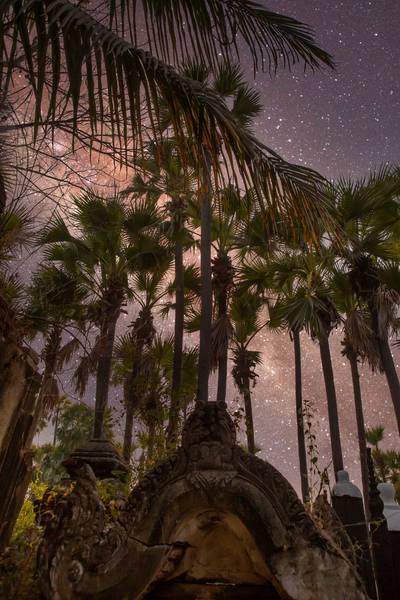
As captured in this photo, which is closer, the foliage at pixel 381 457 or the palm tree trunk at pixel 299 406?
the palm tree trunk at pixel 299 406

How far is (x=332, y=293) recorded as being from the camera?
1180 centimetres

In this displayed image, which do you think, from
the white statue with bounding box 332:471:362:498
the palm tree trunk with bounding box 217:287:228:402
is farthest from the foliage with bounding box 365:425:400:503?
the white statue with bounding box 332:471:362:498

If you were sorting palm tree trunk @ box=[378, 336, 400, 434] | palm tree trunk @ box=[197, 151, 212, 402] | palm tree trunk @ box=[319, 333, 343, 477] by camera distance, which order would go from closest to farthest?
palm tree trunk @ box=[197, 151, 212, 402]
palm tree trunk @ box=[378, 336, 400, 434]
palm tree trunk @ box=[319, 333, 343, 477]

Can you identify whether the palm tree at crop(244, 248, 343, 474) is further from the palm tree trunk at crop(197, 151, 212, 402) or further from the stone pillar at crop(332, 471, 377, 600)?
the stone pillar at crop(332, 471, 377, 600)

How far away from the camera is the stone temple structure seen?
1703mm

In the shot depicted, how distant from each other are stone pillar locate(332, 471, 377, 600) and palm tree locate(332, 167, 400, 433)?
6362mm

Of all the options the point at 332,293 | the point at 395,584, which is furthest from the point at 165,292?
the point at 395,584

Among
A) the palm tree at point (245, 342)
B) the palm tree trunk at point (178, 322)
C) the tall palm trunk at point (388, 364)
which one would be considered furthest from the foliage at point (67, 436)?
the tall palm trunk at point (388, 364)

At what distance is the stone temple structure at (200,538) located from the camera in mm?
1703

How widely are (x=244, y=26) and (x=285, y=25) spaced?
9.3 inches

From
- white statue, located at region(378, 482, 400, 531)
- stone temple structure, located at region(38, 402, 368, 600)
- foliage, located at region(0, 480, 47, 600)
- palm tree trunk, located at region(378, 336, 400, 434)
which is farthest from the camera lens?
palm tree trunk, located at region(378, 336, 400, 434)

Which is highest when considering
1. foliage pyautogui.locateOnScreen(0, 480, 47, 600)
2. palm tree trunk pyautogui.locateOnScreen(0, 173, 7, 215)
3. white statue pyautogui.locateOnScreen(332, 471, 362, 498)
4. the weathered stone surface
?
palm tree trunk pyautogui.locateOnScreen(0, 173, 7, 215)

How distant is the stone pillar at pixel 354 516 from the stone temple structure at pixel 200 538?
6.39 feet

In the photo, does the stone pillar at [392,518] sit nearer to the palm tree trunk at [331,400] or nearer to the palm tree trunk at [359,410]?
the palm tree trunk at [331,400]
